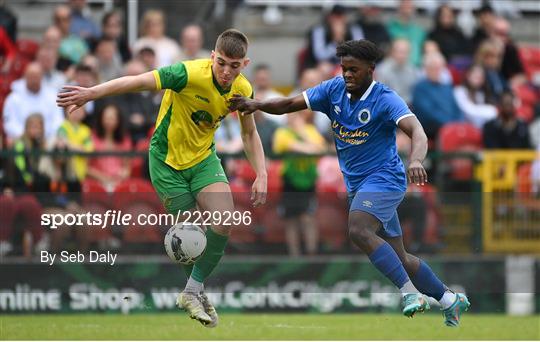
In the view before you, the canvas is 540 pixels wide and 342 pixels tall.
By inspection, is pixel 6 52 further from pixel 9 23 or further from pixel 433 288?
pixel 433 288

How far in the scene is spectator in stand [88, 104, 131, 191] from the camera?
50.2 ft

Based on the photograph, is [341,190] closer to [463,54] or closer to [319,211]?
[319,211]

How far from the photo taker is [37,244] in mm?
15109

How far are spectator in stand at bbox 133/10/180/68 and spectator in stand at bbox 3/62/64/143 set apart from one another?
68.3 inches

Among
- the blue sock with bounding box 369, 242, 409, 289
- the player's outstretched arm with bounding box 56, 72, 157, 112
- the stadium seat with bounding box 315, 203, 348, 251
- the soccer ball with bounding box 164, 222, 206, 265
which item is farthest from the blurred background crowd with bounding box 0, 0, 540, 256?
the blue sock with bounding box 369, 242, 409, 289

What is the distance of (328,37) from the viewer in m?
18.5

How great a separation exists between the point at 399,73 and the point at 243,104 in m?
7.29

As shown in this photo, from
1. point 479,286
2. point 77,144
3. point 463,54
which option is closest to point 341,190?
point 479,286

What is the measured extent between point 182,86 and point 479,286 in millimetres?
6405

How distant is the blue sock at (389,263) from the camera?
11.0 m

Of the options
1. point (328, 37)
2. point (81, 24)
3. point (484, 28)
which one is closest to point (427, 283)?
point (328, 37)

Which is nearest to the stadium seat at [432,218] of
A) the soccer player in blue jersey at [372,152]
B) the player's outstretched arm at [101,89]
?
the soccer player in blue jersey at [372,152]

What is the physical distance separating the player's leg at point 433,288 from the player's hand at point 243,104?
5.65ft

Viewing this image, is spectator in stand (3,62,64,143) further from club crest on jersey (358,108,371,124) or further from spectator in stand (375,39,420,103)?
club crest on jersey (358,108,371,124)
